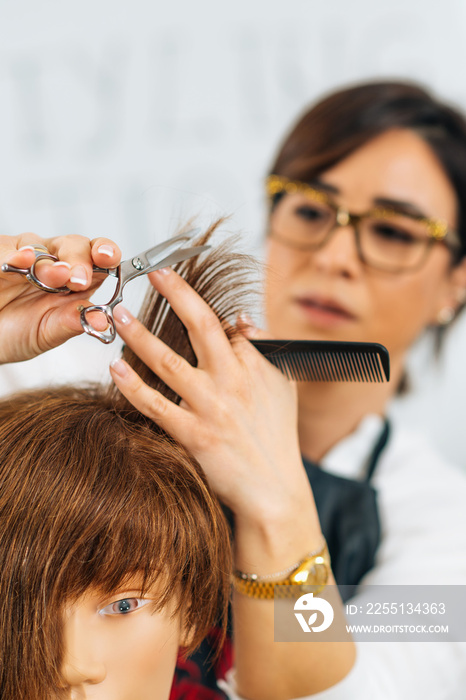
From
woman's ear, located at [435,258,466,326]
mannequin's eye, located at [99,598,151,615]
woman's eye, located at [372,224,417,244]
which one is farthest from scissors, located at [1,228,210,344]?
woman's ear, located at [435,258,466,326]

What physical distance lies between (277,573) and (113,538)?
21cm

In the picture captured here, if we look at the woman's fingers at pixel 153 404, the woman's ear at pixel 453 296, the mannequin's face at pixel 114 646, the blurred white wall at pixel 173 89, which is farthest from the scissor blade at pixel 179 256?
the blurred white wall at pixel 173 89

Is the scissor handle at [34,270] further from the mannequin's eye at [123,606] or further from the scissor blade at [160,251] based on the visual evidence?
the mannequin's eye at [123,606]

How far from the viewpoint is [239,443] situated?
2.03 feet

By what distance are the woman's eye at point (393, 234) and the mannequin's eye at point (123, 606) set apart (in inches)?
31.9

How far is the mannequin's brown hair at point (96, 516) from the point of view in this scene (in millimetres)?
534

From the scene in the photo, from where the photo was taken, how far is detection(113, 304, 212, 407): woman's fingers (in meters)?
0.59

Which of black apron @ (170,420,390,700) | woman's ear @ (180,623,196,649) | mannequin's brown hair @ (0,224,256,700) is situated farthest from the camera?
black apron @ (170,420,390,700)

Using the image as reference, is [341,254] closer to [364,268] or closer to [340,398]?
[364,268]

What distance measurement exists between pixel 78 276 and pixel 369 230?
2.39 ft

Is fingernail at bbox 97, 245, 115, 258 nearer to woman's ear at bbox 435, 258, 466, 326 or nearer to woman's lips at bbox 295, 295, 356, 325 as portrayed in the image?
woman's lips at bbox 295, 295, 356, 325

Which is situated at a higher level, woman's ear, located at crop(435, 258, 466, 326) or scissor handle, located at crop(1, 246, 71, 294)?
scissor handle, located at crop(1, 246, 71, 294)

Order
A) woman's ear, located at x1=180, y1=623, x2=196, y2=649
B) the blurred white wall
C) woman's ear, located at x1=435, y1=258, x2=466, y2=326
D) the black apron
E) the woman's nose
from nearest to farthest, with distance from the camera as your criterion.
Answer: woman's ear, located at x1=180, y1=623, x2=196, y2=649
the black apron
the woman's nose
woman's ear, located at x1=435, y1=258, x2=466, y2=326
the blurred white wall

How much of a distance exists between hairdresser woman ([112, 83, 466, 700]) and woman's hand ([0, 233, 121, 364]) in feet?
0.17
